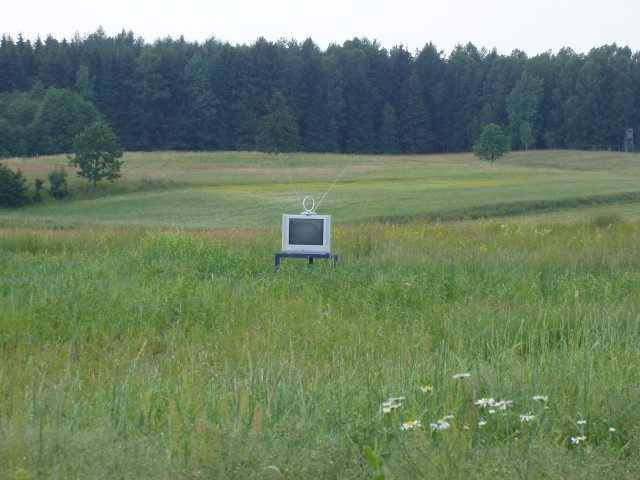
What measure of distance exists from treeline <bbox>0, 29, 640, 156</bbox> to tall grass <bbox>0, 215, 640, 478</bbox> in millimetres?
86225

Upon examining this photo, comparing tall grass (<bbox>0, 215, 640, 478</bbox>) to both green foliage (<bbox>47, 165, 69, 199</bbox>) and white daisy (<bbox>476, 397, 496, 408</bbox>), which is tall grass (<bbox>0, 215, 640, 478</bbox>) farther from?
green foliage (<bbox>47, 165, 69, 199</bbox>)

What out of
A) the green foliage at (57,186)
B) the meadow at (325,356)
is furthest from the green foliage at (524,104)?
the meadow at (325,356)

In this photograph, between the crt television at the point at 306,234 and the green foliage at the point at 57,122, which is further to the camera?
the green foliage at the point at 57,122

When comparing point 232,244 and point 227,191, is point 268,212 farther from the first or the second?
point 232,244

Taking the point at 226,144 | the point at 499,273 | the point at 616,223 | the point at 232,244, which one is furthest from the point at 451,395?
the point at 226,144

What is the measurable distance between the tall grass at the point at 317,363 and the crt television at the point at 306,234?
32 centimetres

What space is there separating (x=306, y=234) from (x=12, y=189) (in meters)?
38.0

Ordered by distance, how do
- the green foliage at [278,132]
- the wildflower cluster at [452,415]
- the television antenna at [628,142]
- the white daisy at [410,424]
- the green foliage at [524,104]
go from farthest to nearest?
the green foliage at [524,104] < the television antenna at [628,142] < the green foliage at [278,132] < the wildflower cluster at [452,415] < the white daisy at [410,424]

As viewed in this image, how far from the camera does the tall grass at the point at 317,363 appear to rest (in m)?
4.01

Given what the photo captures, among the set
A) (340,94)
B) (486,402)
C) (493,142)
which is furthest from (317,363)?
(340,94)

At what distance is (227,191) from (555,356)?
4243 cm

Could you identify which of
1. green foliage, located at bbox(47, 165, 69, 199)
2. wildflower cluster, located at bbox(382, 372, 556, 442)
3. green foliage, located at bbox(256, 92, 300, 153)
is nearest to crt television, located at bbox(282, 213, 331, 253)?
wildflower cluster, located at bbox(382, 372, 556, 442)

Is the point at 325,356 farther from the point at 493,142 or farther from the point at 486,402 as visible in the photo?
the point at 493,142

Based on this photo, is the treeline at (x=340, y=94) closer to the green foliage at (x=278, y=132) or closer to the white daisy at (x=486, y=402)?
the green foliage at (x=278, y=132)
